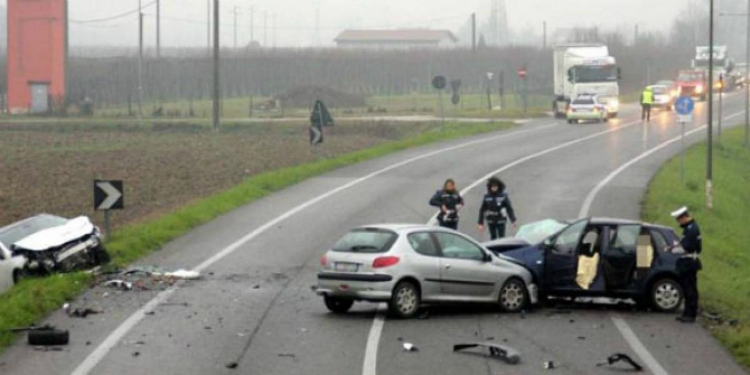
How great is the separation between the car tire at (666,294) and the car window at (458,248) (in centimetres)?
264

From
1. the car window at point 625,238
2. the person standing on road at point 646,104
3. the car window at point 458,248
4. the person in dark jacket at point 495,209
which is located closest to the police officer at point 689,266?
the car window at point 625,238

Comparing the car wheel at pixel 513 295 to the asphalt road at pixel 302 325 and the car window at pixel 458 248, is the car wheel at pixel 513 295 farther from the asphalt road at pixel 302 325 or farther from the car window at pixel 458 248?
the car window at pixel 458 248

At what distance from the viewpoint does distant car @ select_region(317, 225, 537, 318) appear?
20531 millimetres

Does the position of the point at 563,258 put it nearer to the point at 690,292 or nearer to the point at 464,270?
the point at 464,270

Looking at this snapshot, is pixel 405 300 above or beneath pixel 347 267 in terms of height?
beneath

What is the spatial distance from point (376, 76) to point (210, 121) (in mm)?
63088

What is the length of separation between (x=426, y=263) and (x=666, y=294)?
3.76m

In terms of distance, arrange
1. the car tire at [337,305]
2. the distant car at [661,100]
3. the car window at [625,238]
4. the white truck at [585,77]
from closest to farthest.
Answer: the car tire at [337,305]
the car window at [625,238]
the white truck at [585,77]
the distant car at [661,100]

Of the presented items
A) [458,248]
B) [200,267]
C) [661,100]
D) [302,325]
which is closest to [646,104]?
[661,100]

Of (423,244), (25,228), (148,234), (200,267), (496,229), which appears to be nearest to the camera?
(423,244)

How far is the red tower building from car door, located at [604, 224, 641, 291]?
81.7 meters

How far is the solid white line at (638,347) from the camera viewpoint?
16750 mm

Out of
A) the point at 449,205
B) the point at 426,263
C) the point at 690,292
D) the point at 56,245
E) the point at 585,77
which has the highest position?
the point at 585,77

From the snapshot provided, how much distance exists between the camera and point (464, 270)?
21266 mm
